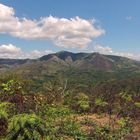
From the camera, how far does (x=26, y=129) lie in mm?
18047

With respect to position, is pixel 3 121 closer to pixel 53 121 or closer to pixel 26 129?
pixel 26 129

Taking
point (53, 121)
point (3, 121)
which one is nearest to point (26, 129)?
point (3, 121)

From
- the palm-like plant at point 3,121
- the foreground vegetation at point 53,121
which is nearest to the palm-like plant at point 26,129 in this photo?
Result: the foreground vegetation at point 53,121

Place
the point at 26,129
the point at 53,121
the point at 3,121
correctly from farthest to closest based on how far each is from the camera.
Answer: the point at 53,121
the point at 3,121
the point at 26,129

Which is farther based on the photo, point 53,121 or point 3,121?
point 53,121

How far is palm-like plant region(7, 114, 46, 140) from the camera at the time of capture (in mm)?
17844

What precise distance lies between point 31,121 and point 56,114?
33.4 feet

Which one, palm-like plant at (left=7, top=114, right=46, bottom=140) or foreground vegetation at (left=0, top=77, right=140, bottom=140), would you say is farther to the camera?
foreground vegetation at (left=0, top=77, right=140, bottom=140)

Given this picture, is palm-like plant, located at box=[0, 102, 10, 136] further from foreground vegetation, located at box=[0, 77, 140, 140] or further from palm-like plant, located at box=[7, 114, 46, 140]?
palm-like plant, located at box=[7, 114, 46, 140]

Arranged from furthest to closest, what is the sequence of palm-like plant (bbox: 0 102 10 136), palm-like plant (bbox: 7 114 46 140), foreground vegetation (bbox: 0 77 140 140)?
palm-like plant (bbox: 0 102 10 136)
foreground vegetation (bbox: 0 77 140 140)
palm-like plant (bbox: 7 114 46 140)

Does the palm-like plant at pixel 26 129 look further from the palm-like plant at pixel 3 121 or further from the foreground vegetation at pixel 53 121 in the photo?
the palm-like plant at pixel 3 121

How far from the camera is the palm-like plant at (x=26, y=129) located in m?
17.8

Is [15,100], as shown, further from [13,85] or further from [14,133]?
[14,133]

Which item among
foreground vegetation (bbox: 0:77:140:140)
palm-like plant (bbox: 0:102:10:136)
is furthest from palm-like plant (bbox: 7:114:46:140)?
palm-like plant (bbox: 0:102:10:136)
